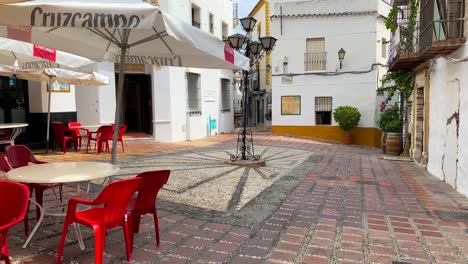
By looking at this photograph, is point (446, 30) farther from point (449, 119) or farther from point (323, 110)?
point (323, 110)

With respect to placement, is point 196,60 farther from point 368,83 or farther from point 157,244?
point 368,83

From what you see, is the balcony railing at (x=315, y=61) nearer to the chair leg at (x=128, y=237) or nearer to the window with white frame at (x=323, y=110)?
the window with white frame at (x=323, y=110)

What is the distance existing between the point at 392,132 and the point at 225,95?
9.59m

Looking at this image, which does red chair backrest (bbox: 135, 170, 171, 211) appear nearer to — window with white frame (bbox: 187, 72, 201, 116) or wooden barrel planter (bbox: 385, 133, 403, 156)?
wooden barrel planter (bbox: 385, 133, 403, 156)

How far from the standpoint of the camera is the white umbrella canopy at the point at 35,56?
546 cm

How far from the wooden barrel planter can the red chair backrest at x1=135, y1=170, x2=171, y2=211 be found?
959 centimetres

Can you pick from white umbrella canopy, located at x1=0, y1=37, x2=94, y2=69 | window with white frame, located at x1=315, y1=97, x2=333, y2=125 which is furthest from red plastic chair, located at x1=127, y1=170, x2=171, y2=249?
window with white frame, located at x1=315, y1=97, x2=333, y2=125

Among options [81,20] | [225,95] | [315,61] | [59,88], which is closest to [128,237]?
[81,20]

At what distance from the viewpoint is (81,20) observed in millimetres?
3018

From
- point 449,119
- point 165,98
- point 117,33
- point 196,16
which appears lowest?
point 449,119

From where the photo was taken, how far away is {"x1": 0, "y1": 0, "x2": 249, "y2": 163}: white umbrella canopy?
3051 mm

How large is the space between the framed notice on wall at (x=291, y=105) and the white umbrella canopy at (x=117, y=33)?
1262 centimetres

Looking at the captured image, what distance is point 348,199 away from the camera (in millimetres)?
5562

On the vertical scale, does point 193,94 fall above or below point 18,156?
above
